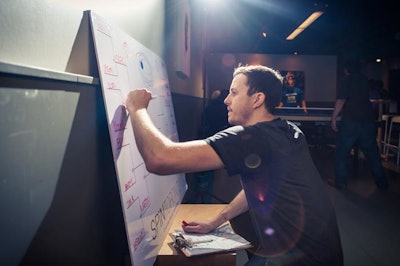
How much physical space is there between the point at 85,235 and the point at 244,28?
9627 millimetres

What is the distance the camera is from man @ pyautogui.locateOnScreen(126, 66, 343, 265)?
1.08 m

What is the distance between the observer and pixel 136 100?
1.13 metres

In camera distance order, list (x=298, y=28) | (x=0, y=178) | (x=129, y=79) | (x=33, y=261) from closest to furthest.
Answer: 1. (x=0, y=178)
2. (x=33, y=261)
3. (x=129, y=79)
4. (x=298, y=28)

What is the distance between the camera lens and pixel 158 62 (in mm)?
1834

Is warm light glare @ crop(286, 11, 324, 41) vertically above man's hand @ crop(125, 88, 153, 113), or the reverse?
warm light glare @ crop(286, 11, 324, 41)

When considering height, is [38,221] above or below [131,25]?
below

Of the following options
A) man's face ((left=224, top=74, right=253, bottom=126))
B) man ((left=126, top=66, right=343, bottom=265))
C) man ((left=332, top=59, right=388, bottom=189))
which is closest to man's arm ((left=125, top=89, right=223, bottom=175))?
man ((left=126, top=66, right=343, bottom=265))

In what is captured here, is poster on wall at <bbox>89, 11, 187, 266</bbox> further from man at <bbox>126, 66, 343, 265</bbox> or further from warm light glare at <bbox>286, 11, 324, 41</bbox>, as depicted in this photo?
warm light glare at <bbox>286, 11, 324, 41</bbox>

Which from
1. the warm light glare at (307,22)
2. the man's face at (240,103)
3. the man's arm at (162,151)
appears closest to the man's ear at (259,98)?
the man's face at (240,103)

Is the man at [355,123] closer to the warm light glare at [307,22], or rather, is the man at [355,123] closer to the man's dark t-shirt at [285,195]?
the warm light glare at [307,22]

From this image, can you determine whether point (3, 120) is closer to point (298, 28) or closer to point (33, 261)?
point (33, 261)

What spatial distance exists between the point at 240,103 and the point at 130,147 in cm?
55

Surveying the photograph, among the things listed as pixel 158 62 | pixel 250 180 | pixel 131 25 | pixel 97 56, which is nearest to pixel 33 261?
pixel 97 56

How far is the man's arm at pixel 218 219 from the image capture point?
1433 mm
